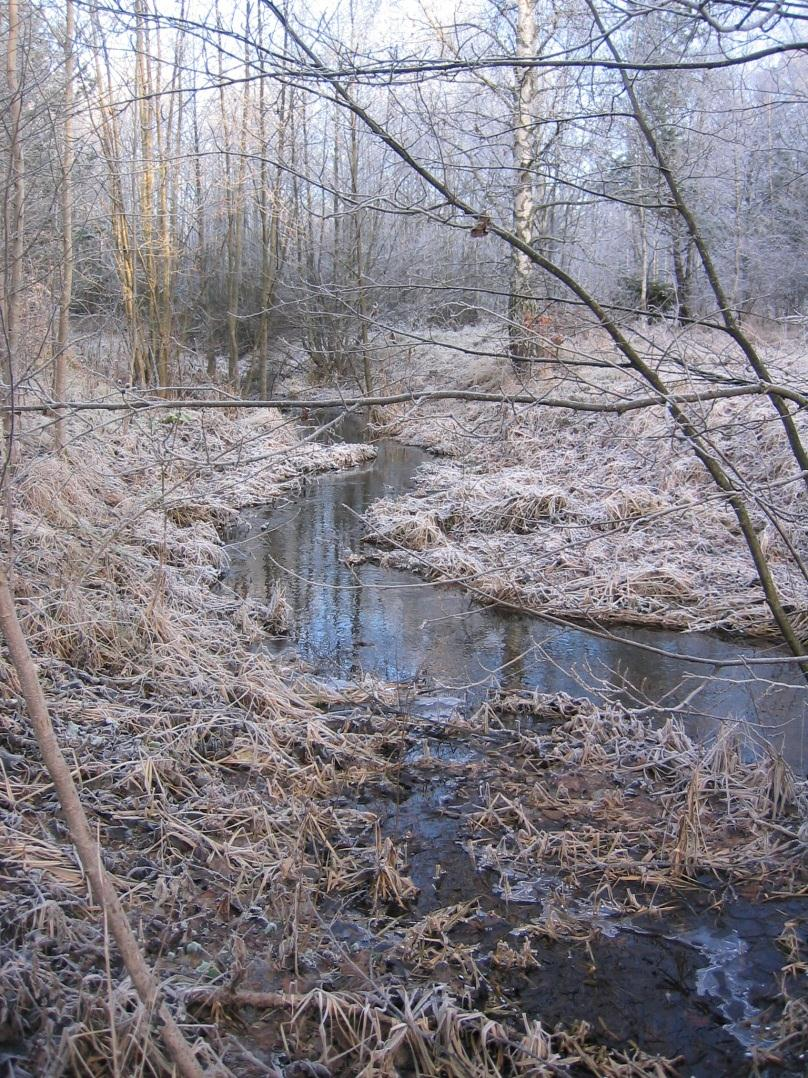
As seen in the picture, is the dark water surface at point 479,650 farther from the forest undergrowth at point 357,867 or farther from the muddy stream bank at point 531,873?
the forest undergrowth at point 357,867

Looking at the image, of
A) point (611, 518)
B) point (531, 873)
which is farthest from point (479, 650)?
point (531, 873)

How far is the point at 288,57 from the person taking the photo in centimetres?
309

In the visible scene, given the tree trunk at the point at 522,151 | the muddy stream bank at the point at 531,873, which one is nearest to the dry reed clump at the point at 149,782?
the muddy stream bank at the point at 531,873

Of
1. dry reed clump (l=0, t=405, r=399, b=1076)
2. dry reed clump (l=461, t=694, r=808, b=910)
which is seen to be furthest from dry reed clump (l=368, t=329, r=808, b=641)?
dry reed clump (l=0, t=405, r=399, b=1076)

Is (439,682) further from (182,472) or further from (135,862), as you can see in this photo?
(182,472)

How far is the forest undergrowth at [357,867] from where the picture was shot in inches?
107

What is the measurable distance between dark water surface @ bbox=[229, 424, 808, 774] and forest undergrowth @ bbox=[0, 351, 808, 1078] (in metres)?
0.42

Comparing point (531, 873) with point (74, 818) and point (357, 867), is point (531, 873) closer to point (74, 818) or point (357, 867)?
point (357, 867)

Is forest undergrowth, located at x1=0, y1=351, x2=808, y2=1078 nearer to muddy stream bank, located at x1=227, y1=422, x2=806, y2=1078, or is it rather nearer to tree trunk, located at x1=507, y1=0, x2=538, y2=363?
muddy stream bank, located at x1=227, y1=422, x2=806, y2=1078

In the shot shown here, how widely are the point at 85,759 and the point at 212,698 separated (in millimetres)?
989

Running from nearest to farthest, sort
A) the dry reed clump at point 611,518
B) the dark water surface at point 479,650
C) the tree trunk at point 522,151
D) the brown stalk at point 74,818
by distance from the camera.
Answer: the brown stalk at point 74,818 < the tree trunk at point 522,151 < the dark water surface at point 479,650 < the dry reed clump at point 611,518

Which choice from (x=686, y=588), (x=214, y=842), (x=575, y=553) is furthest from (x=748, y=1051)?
(x=575, y=553)

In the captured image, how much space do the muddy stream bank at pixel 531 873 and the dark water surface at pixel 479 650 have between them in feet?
0.07

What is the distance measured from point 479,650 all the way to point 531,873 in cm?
291
